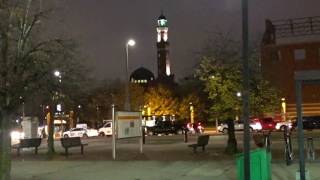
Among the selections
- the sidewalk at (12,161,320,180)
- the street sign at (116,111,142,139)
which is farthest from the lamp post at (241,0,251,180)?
the street sign at (116,111,142,139)

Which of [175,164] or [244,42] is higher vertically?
[244,42]

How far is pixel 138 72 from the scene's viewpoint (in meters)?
183

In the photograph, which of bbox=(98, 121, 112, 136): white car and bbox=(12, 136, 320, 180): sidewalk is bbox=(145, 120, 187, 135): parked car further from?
bbox=(12, 136, 320, 180): sidewalk

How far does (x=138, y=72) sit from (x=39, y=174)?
159394 mm

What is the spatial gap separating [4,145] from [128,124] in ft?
55.5

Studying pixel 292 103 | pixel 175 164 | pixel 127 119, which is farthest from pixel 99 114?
pixel 175 164

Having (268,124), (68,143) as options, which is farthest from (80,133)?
(68,143)

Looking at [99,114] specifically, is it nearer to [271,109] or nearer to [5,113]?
[271,109]

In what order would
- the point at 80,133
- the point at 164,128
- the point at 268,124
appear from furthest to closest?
the point at 80,133 < the point at 164,128 < the point at 268,124

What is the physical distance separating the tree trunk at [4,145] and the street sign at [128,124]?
14908 millimetres

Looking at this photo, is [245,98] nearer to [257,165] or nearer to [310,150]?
[257,165]

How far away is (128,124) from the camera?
33.7 m

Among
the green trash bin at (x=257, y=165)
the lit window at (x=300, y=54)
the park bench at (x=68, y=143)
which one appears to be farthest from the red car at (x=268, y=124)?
the green trash bin at (x=257, y=165)

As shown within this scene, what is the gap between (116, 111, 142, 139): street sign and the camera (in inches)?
1278
